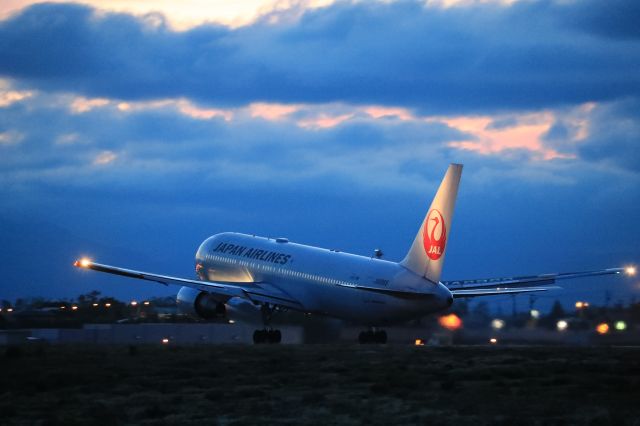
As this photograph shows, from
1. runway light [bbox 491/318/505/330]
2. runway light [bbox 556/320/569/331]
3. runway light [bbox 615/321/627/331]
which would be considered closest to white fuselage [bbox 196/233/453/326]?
runway light [bbox 491/318/505/330]

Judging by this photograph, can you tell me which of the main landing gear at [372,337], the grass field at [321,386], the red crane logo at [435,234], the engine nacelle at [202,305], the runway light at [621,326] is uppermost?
the red crane logo at [435,234]

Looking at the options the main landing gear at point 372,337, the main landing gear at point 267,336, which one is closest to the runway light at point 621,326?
the main landing gear at point 372,337

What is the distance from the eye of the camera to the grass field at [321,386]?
25.9 metres

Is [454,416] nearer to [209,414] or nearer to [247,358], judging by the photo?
[209,414]

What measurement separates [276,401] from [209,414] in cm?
236

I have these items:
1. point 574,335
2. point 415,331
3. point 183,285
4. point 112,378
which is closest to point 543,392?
point 112,378

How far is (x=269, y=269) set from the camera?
57.7 meters

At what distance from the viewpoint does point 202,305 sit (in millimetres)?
56094

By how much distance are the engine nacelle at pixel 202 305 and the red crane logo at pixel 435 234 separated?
12.3m

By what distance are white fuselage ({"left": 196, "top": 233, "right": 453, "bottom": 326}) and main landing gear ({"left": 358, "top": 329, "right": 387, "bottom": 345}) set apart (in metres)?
0.62

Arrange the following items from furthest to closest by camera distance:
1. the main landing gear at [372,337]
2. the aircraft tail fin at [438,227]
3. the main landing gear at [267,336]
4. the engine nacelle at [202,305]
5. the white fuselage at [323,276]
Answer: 1. the engine nacelle at [202,305]
2. the main landing gear at [267,336]
3. the main landing gear at [372,337]
4. the white fuselage at [323,276]
5. the aircraft tail fin at [438,227]

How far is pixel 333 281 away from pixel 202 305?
23.6ft

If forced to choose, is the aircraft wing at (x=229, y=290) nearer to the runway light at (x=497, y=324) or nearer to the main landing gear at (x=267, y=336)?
the main landing gear at (x=267, y=336)

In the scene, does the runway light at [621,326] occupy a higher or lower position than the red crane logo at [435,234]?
lower
